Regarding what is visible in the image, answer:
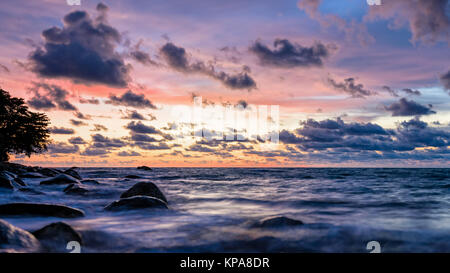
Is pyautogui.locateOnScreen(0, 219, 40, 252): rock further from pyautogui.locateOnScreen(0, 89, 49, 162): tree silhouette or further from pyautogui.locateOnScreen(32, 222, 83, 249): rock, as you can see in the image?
pyautogui.locateOnScreen(0, 89, 49, 162): tree silhouette

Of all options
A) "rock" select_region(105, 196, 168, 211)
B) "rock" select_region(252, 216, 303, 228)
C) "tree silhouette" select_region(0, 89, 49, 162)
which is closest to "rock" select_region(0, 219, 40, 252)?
"rock" select_region(105, 196, 168, 211)

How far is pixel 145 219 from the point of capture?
7316mm

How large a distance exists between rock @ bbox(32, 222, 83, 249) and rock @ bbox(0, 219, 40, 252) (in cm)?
24

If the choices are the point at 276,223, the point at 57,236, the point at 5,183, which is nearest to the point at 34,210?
the point at 57,236

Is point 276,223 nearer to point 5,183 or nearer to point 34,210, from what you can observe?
point 34,210

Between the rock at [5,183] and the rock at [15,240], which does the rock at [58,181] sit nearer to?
the rock at [5,183]

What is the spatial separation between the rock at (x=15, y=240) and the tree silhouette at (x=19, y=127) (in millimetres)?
32377

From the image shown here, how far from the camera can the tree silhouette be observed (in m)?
31.3

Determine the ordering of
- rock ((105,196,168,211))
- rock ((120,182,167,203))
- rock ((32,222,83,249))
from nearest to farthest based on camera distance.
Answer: rock ((32,222,83,249)) → rock ((105,196,168,211)) → rock ((120,182,167,203))

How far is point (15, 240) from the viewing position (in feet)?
14.1

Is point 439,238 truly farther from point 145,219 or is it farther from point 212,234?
point 145,219

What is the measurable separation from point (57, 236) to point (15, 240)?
684 mm

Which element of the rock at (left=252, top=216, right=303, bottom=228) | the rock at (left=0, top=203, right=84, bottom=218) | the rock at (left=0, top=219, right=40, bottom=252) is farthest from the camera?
the rock at (left=0, top=203, right=84, bottom=218)
